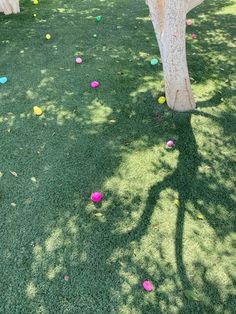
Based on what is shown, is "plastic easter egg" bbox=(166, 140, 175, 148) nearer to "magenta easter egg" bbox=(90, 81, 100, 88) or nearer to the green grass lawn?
A: the green grass lawn

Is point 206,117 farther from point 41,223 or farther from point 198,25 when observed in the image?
point 198,25

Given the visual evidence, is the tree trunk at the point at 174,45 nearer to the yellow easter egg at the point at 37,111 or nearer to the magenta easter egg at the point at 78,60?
the yellow easter egg at the point at 37,111

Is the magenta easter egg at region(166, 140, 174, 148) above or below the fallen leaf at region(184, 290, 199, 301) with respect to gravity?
above

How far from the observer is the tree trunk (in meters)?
4.64

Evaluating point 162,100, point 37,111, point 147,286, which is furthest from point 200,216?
point 37,111

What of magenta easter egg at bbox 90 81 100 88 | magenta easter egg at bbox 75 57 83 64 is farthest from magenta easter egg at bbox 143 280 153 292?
magenta easter egg at bbox 75 57 83 64

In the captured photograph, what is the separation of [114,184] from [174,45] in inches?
83.4

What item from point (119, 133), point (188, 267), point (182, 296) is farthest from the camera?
point (119, 133)

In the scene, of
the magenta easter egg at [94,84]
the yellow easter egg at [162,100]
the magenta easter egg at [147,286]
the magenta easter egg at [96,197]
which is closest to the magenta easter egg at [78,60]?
the magenta easter egg at [94,84]

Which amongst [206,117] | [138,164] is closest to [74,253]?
[138,164]

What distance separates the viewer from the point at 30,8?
9.92 metres

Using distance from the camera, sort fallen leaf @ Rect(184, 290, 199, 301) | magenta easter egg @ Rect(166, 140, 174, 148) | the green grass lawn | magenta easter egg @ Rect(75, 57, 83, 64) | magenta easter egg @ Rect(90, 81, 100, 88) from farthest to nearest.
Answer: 1. magenta easter egg @ Rect(75, 57, 83, 64)
2. magenta easter egg @ Rect(90, 81, 100, 88)
3. magenta easter egg @ Rect(166, 140, 174, 148)
4. the green grass lawn
5. fallen leaf @ Rect(184, 290, 199, 301)

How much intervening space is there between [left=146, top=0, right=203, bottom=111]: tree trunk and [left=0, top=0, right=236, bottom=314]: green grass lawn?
273 mm

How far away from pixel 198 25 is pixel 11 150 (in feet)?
18.8
